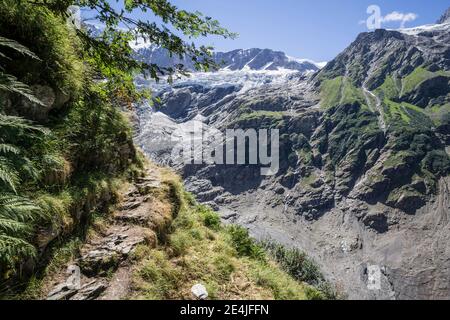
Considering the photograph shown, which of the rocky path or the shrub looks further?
the shrub

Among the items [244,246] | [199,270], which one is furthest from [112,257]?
[244,246]

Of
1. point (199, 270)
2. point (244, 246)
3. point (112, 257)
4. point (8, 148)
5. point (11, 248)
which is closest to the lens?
point (8, 148)

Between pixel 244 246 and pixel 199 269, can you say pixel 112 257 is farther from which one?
pixel 244 246

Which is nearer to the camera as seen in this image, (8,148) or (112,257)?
(8,148)

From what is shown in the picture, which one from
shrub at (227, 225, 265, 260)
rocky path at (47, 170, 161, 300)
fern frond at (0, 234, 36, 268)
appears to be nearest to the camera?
fern frond at (0, 234, 36, 268)

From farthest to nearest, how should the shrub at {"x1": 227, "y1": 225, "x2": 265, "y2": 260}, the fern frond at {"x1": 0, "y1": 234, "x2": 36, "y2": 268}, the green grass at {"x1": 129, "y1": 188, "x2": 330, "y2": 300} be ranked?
the shrub at {"x1": 227, "y1": 225, "x2": 265, "y2": 260}
the green grass at {"x1": 129, "y1": 188, "x2": 330, "y2": 300}
the fern frond at {"x1": 0, "y1": 234, "x2": 36, "y2": 268}

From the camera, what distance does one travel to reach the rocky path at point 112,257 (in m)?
6.93

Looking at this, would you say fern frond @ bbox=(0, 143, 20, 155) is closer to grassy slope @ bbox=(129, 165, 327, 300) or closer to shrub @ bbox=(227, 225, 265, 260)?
grassy slope @ bbox=(129, 165, 327, 300)

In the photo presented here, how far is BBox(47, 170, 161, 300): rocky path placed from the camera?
693 cm

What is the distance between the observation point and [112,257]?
26.3 ft

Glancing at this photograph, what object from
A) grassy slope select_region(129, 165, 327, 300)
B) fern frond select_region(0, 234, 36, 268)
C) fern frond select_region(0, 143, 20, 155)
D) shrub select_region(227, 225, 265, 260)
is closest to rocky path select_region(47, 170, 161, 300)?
grassy slope select_region(129, 165, 327, 300)

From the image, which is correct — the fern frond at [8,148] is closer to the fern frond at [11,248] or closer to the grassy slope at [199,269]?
the fern frond at [11,248]
